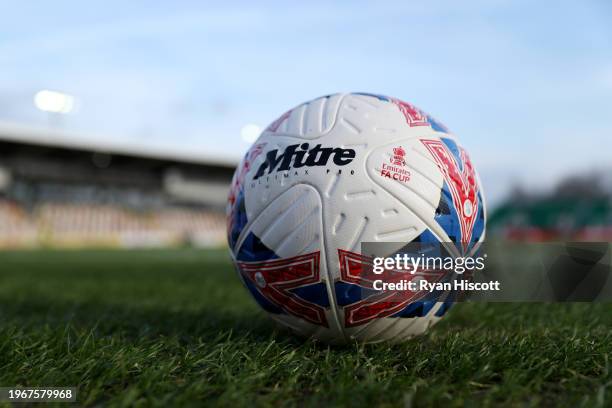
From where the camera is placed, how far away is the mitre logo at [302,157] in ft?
8.28

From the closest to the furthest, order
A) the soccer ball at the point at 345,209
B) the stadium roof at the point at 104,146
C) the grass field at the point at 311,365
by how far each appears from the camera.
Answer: the grass field at the point at 311,365 → the soccer ball at the point at 345,209 → the stadium roof at the point at 104,146

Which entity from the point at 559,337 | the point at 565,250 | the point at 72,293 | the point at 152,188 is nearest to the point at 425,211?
the point at 559,337

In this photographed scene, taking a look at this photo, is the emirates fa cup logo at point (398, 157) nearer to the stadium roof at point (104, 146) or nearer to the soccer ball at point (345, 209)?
the soccer ball at point (345, 209)

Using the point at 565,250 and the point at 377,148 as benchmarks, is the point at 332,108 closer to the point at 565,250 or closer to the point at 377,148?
the point at 377,148

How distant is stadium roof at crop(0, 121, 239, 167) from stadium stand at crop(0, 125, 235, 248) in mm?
61

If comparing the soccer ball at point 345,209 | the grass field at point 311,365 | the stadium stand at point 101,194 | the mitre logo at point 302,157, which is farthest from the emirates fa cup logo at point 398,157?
the stadium stand at point 101,194

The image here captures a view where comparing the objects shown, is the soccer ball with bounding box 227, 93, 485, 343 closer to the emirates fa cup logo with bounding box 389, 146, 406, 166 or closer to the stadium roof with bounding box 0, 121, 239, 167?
the emirates fa cup logo with bounding box 389, 146, 406, 166

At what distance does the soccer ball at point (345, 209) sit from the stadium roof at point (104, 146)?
33672 millimetres

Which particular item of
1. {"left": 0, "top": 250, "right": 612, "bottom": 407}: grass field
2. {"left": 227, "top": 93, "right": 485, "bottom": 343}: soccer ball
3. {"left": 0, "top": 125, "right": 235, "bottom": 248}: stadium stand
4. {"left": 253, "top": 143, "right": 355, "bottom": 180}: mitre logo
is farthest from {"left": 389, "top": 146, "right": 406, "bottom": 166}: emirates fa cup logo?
{"left": 0, "top": 125, "right": 235, "bottom": 248}: stadium stand

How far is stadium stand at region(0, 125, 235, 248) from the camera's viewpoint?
108 ft

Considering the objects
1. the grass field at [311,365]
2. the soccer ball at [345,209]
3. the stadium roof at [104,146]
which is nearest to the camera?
the grass field at [311,365]

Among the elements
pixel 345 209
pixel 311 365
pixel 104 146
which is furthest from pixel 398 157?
pixel 104 146

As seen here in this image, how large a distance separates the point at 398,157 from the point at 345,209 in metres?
0.37

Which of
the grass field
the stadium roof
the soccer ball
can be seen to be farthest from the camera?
the stadium roof
